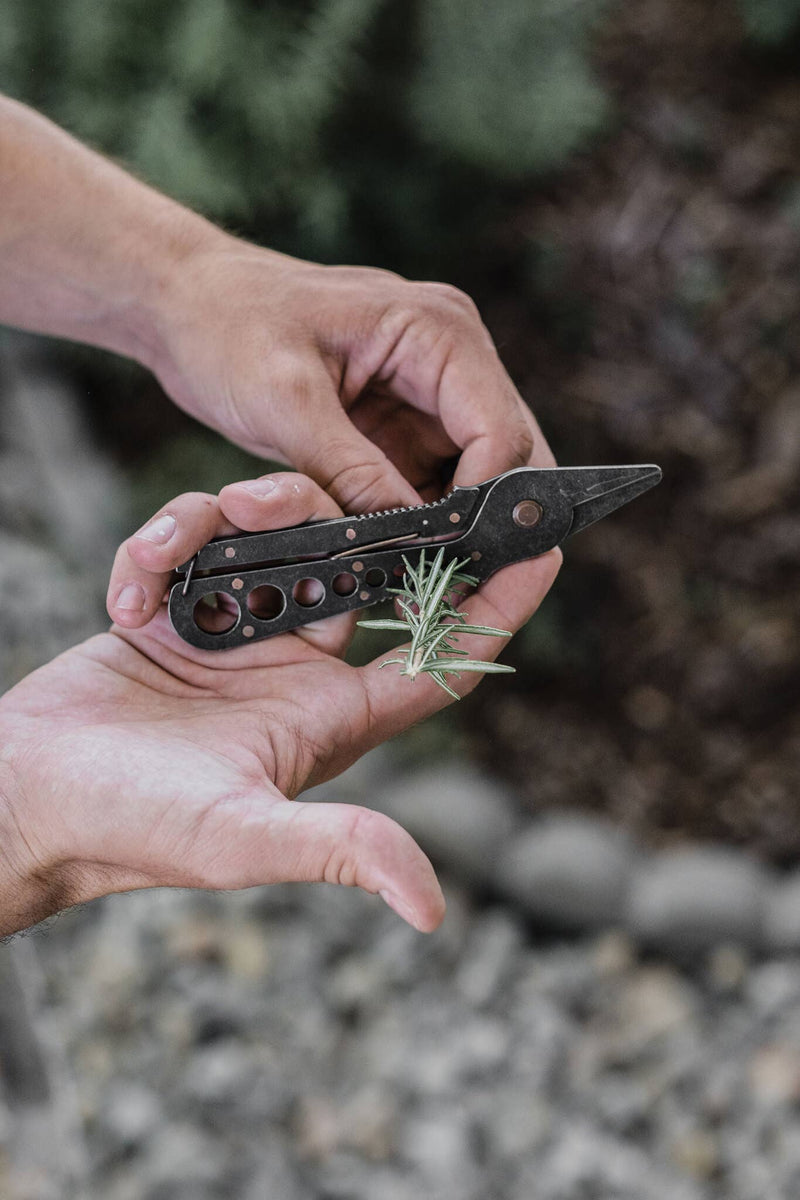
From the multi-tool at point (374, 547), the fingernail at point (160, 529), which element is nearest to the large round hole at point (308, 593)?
the multi-tool at point (374, 547)

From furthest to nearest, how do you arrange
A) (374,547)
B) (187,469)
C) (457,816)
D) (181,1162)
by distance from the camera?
(187,469), (457,816), (181,1162), (374,547)

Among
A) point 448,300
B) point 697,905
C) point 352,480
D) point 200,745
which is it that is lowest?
point 697,905

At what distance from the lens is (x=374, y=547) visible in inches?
33.1

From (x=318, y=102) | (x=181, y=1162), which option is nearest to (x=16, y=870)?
(x=181, y=1162)

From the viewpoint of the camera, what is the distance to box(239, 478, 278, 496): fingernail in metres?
0.80

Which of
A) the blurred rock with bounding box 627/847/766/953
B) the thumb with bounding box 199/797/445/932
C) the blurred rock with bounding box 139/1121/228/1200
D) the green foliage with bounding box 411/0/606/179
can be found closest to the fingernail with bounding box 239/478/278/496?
the thumb with bounding box 199/797/445/932

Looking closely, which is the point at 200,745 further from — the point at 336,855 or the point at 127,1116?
the point at 127,1116

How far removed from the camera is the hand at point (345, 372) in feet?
3.03

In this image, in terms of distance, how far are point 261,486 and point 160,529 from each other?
0.09m

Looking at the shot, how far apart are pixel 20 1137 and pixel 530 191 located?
2.17 meters

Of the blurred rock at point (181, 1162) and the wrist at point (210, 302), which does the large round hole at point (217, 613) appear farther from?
the blurred rock at point (181, 1162)

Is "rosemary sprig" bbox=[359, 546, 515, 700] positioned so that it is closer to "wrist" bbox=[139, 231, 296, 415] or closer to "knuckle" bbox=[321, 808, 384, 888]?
"knuckle" bbox=[321, 808, 384, 888]

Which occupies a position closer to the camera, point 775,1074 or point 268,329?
point 268,329

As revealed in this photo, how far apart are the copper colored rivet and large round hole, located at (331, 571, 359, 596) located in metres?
0.14
